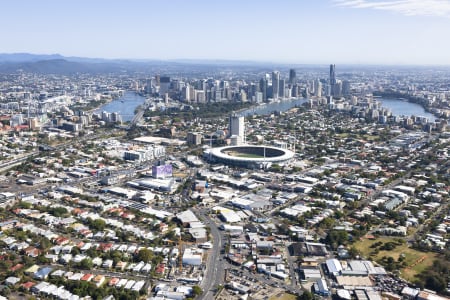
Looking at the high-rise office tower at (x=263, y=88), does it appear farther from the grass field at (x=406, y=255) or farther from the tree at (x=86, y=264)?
the tree at (x=86, y=264)

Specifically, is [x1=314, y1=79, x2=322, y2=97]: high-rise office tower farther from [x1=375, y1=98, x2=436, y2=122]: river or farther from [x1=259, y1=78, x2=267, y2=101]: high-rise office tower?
[x1=259, y1=78, x2=267, y2=101]: high-rise office tower

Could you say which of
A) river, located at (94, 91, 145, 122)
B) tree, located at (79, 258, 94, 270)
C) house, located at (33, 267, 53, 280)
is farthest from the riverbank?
house, located at (33, 267, 53, 280)

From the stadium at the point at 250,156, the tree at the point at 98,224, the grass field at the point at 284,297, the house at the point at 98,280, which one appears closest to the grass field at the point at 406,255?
the grass field at the point at 284,297

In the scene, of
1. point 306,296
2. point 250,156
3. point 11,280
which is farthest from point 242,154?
point 11,280

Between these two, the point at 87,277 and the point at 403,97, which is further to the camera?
the point at 403,97

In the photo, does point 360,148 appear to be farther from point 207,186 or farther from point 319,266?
point 319,266

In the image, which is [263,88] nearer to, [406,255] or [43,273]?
[406,255]
